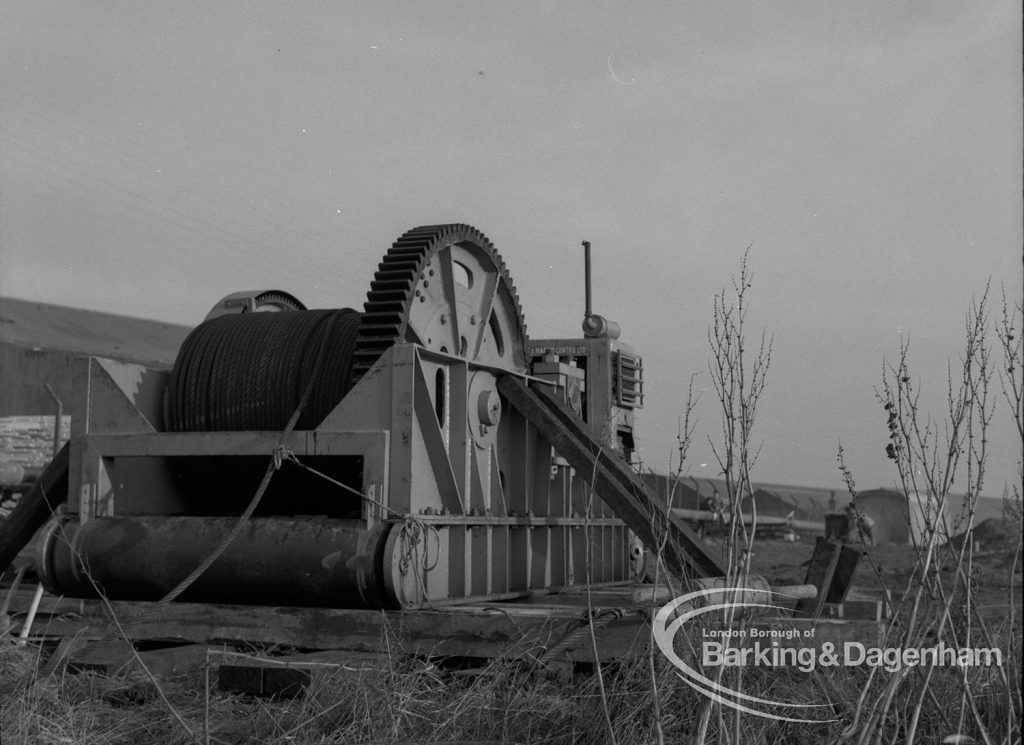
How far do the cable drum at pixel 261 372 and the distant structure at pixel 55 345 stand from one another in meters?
25.6

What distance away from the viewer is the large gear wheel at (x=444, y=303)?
739cm

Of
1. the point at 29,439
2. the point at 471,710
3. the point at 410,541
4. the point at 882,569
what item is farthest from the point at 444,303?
the point at 29,439

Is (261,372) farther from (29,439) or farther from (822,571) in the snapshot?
(29,439)

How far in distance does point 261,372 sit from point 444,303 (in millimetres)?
1278

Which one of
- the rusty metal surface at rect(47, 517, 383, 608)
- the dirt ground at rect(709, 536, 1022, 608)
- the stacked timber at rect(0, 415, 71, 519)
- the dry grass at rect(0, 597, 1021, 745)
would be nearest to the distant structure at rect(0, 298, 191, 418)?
the stacked timber at rect(0, 415, 71, 519)

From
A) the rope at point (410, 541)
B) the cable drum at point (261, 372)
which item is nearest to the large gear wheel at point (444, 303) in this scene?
the cable drum at point (261, 372)

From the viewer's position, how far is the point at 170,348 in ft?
141

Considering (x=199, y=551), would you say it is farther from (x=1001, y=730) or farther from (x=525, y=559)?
(x=1001, y=730)

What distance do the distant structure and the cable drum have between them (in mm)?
25566

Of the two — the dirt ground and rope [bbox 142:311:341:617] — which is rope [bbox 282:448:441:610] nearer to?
rope [bbox 142:311:341:617]

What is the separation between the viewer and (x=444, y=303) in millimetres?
8133

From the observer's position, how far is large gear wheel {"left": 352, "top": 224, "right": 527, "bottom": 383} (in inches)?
291

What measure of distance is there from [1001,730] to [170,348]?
40.5m

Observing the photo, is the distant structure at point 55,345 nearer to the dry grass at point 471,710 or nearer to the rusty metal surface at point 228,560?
the rusty metal surface at point 228,560
